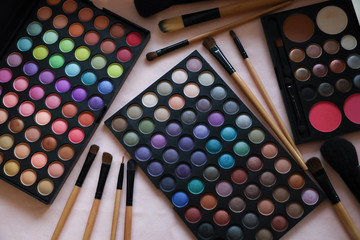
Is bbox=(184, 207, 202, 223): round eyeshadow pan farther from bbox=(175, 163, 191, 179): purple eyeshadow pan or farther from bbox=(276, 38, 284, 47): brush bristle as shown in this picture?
bbox=(276, 38, 284, 47): brush bristle

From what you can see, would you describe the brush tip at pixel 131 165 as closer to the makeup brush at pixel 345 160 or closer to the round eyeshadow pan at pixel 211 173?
the round eyeshadow pan at pixel 211 173

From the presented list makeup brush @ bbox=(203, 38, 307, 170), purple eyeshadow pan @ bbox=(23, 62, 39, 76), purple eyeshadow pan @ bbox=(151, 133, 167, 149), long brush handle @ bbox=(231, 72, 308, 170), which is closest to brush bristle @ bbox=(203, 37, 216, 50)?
makeup brush @ bbox=(203, 38, 307, 170)

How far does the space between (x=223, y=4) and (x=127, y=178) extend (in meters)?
0.58

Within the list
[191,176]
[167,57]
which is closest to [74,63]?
[167,57]

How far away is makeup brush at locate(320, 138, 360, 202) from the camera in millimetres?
1081

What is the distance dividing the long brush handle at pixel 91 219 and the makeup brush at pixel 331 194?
60 cm

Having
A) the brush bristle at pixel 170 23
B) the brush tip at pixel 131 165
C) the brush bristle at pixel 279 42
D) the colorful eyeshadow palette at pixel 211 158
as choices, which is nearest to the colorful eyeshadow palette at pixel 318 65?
the brush bristle at pixel 279 42

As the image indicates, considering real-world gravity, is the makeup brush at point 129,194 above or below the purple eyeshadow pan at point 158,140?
below

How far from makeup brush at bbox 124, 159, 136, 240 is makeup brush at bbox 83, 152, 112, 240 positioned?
2.5 inches

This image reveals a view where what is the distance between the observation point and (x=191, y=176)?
3.77ft

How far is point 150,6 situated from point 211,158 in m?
0.47

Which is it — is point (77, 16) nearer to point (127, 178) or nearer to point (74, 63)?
point (74, 63)

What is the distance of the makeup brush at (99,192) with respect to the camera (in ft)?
3.72

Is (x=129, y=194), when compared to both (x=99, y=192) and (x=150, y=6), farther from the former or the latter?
(x=150, y=6)
